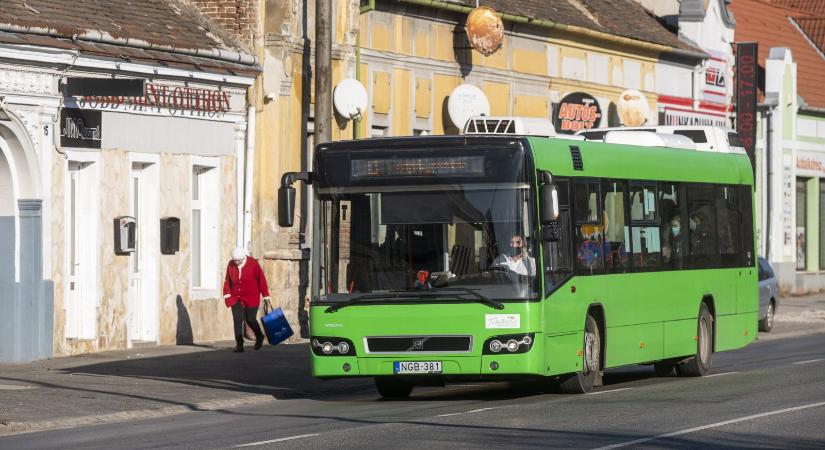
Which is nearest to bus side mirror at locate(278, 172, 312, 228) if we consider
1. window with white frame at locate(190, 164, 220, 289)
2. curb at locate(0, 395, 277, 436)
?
curb at locate(0, 395, 277, 436)

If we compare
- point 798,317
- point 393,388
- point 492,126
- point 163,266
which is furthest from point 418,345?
point 798,317

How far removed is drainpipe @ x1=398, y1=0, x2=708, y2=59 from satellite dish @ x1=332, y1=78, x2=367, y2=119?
3.17m

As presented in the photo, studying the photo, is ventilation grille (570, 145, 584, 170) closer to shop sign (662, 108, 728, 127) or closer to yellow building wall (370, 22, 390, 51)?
yellow building wall (370, 22, 390, 51)

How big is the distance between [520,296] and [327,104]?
12226 millimetres

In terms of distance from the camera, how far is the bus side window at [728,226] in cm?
2400

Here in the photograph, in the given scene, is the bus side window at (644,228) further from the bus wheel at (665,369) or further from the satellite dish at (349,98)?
the satellite dish at (349,98)

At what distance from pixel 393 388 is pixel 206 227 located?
1046 cm

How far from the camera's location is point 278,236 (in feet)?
102

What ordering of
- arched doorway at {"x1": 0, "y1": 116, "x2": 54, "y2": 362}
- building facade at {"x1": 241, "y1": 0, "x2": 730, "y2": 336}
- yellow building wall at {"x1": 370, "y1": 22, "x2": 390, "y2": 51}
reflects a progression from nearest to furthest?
1. arched doorway at {"x1": 0, "y1": 116, "x2": 54, "y2": 362}
2. building facade at {"x1": 241, "y1": 0, "x2": 730, "y2": 336}
3. yellow building wall at {"x1": 370, "y1": 22, "x2": 390, "y2": 51}

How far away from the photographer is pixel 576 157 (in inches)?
787

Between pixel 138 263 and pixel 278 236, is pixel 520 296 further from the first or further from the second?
Answer: pixel 278 236

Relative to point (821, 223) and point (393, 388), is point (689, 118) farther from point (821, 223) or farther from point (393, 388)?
point (393, 388)

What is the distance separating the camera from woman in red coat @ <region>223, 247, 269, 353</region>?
27.1 meters

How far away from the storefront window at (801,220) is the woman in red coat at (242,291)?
3097cm
